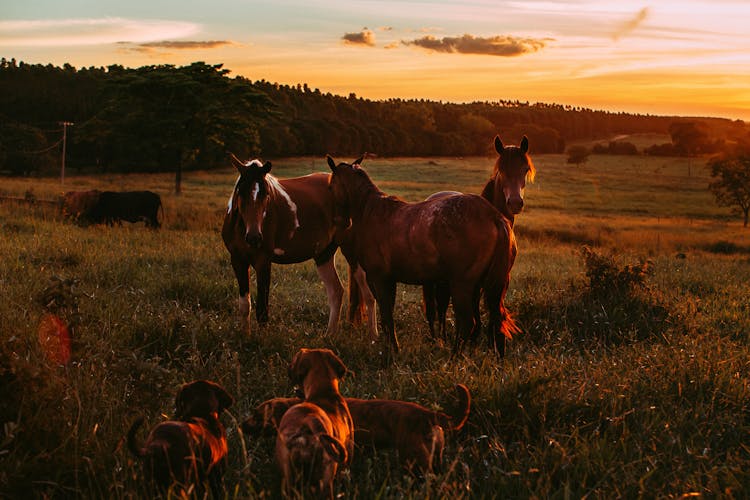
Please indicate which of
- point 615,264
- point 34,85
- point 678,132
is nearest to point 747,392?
point 615,264

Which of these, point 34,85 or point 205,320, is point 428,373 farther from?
point 34,85

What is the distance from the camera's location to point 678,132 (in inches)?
5945

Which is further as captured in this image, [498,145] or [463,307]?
[498,145]

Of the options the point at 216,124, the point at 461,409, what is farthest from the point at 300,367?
the point at 216,124

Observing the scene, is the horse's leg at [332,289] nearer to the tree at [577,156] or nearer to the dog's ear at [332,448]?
the dog's ear at [332,448]

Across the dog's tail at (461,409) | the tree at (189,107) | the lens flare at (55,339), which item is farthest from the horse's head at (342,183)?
the tree at (189,107)

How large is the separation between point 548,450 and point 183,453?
2.13m

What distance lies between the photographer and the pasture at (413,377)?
11.8 ft

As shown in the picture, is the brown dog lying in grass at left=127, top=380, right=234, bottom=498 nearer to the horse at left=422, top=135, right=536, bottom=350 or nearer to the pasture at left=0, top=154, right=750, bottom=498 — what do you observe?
the pasture at left=0, top=154, right=750, bottom=498

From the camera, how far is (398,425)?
3797 mm

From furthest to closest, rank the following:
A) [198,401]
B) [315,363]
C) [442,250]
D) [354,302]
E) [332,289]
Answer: [332,289]
[354,302]
[442,250]
[315,363]
[198,401]

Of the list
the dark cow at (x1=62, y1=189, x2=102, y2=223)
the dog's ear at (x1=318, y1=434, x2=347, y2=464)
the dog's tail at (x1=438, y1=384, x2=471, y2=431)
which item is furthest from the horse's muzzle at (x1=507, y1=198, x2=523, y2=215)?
the dark cow at (x1=62, y1=189, x2=102, y2=223)

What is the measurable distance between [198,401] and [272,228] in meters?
5.00

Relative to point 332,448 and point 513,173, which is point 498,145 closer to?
point 513,173
